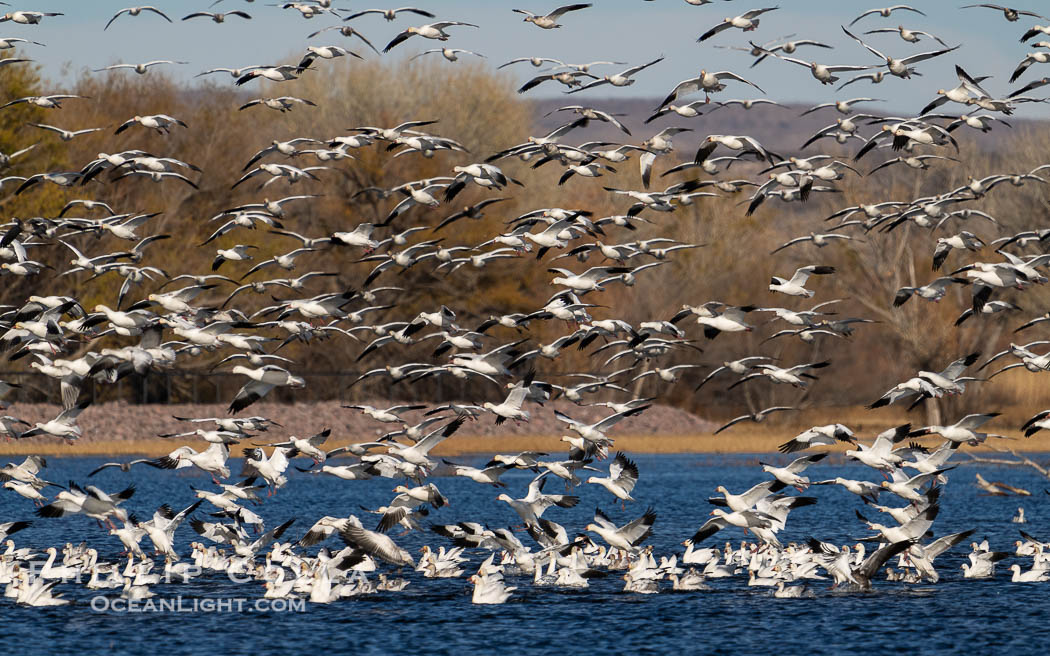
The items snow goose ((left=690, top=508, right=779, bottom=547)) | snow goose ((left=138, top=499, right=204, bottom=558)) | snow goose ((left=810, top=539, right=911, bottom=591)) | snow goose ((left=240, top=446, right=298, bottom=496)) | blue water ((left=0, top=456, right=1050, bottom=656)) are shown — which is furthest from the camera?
snow goose ((left=810, top=539, right=911, bottom=591))

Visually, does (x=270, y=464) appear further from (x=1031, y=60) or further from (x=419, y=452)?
(x=1031, y=60)

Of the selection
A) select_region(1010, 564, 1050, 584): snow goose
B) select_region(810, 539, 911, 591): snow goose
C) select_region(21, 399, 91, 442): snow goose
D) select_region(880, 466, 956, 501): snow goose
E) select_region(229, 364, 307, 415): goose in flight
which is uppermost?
select_region(229, 364, 307, 415): goose in flight

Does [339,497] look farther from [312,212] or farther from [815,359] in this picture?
[815,359]

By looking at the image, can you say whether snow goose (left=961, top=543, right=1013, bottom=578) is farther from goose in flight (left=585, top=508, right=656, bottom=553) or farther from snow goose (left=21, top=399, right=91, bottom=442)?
→ snow goose (left=21, top=399, right=91, bottom=442)

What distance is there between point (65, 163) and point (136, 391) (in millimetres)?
12893

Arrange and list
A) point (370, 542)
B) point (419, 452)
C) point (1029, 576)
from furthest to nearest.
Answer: point (1029, 576), point (419, 452), point (370, 542)

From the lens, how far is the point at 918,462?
2783 centimetres

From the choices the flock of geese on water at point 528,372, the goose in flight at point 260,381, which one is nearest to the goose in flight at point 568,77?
the flock of geese on water at point 528,372

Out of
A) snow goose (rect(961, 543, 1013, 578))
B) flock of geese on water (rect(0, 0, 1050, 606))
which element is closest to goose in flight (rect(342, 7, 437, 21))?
flock of geese on water (rect(0, 0, 1050, 606))

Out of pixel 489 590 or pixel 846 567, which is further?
pixel 846 567

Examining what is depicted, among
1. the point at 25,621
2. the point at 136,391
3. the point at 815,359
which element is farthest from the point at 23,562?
the point at 815,359

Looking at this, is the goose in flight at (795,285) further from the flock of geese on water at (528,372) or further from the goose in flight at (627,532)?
the goose in flight at (627,532)

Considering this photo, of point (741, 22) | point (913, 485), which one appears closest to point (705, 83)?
point (741, 22)

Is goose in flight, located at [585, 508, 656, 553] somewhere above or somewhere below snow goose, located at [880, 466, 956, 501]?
below
